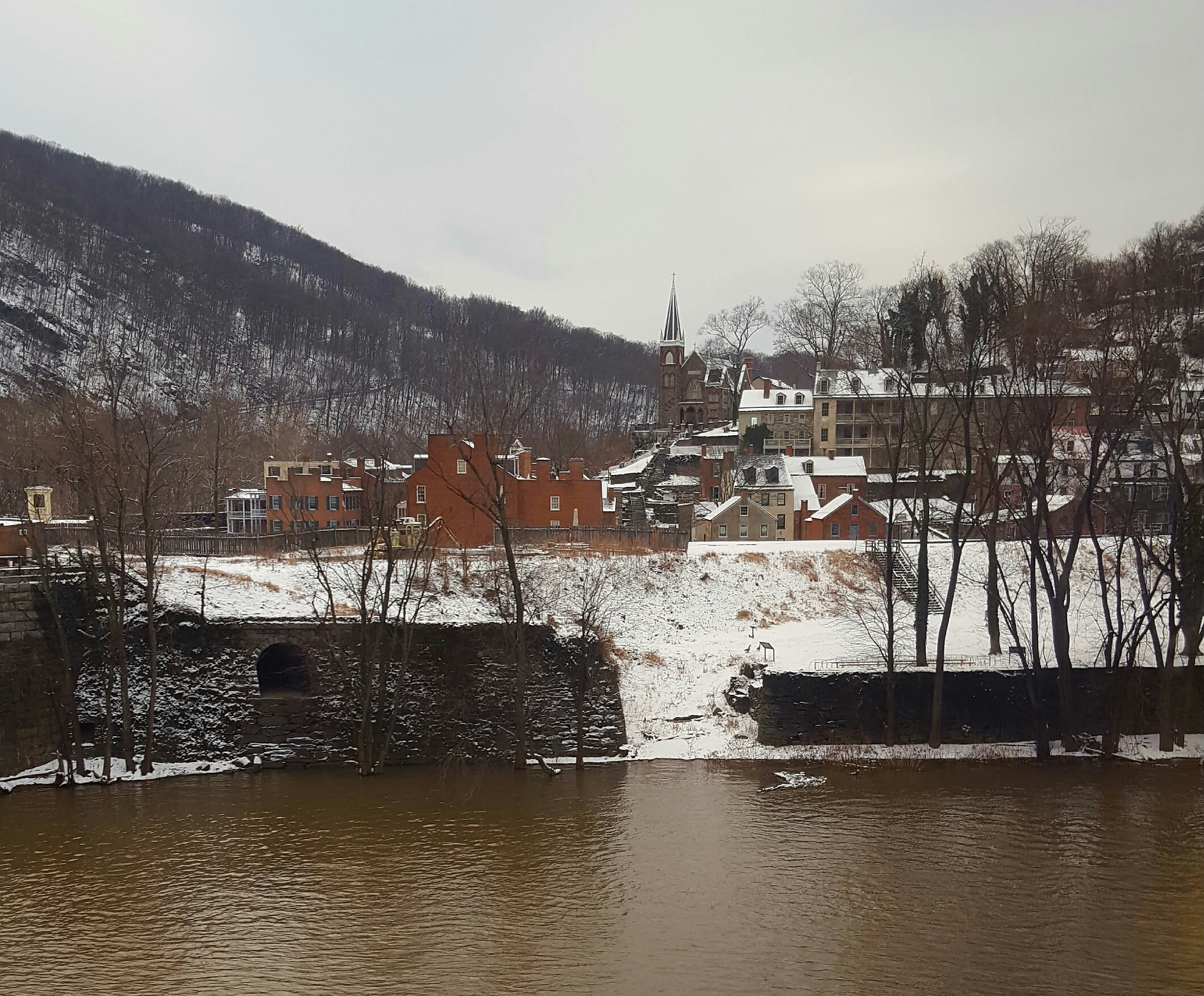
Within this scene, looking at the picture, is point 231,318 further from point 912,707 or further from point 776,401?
point 912,707

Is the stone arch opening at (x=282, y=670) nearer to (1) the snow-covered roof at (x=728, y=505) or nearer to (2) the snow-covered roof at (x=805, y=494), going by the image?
(1) the snow-covered roof at (x=728, y=505)

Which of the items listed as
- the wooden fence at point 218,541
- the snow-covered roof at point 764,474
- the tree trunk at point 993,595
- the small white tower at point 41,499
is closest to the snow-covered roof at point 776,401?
the snow-covered roof at point 764,474

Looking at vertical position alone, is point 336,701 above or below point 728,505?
below

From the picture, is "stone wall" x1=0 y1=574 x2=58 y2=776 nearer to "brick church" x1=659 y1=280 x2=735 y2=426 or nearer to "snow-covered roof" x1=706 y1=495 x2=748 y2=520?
"snow-covered roof" x1=706 y1=495 x2=748 y2=520

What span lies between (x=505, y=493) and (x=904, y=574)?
1553cm

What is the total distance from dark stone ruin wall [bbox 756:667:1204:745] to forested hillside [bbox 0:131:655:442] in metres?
69.7

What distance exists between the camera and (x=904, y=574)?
102 ft

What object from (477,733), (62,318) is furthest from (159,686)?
(62,318)

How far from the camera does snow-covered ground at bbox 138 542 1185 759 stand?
76.3 feet

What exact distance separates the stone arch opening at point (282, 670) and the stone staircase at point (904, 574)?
17083 millimetres

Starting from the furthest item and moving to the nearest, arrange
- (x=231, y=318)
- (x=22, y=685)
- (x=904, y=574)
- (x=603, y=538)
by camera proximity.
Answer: (x=231, y=318) < (x=603, y=538) < (x=904, y=574) < (x=22, y=685)

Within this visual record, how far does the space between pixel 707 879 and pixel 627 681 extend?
9.41 meters

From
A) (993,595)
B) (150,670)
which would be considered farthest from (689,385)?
(150,670)

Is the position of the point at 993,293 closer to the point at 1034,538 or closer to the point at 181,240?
the point at 1034,538
